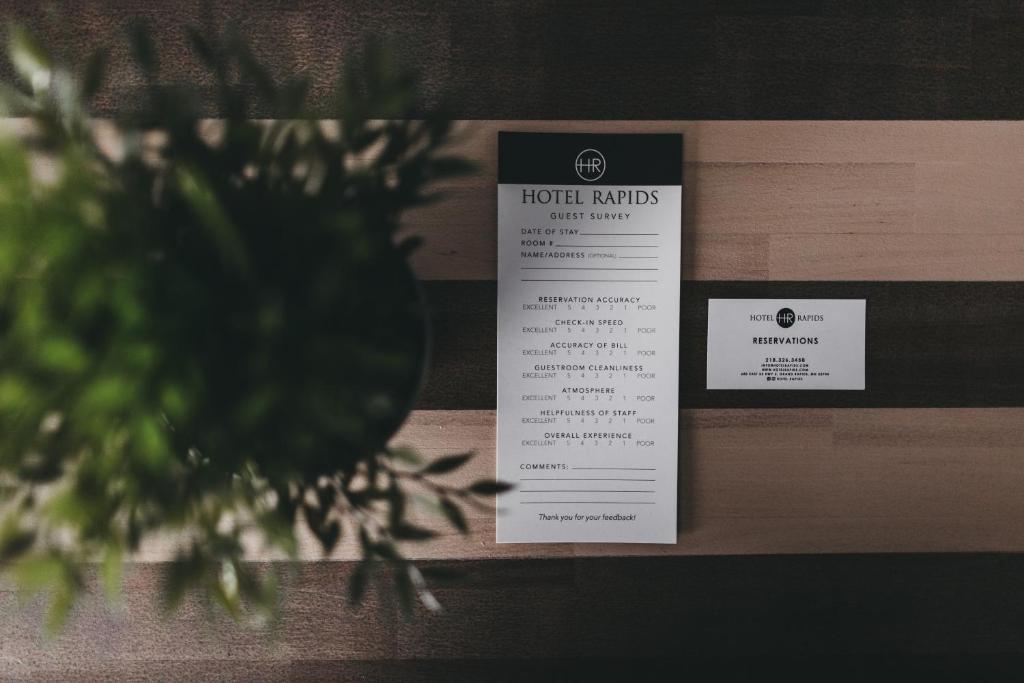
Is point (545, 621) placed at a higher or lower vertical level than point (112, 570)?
lower

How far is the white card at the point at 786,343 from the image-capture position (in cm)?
69

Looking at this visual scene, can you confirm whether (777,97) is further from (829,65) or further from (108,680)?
(108,680)

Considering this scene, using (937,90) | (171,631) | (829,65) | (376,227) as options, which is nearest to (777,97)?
(829,65)

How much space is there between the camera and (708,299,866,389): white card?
69 cm

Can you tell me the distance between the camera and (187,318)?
0.38 metres

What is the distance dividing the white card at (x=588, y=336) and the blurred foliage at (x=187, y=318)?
0.71 ft

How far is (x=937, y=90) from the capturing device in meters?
0.69

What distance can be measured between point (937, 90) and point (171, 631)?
3.16 feet

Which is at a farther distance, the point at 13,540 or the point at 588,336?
the point at 588,336

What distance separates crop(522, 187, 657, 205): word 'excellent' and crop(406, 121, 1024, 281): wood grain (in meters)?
0.04

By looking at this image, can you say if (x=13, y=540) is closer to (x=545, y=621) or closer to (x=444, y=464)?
(x=444, y=464)

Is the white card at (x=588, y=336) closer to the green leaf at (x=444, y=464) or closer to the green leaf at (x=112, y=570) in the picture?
the green leaf at (x=444, y=464)

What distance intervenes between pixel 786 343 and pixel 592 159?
0.27 metres

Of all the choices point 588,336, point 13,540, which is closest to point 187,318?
point 13,540
